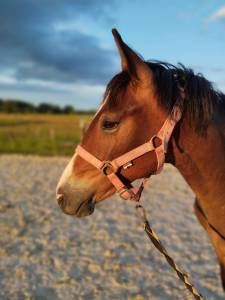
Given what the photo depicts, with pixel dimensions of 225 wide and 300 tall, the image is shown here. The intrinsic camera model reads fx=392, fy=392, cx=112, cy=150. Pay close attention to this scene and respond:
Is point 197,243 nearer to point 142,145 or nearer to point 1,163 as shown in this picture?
point 142,145

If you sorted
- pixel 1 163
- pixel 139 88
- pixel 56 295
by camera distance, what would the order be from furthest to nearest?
pixel 1 163 → pixel 56 295 → pixel 139 88

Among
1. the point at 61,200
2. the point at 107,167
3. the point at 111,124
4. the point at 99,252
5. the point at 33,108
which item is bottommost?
the point at 33,108

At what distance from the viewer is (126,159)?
2.46 meters

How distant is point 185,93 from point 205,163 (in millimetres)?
475

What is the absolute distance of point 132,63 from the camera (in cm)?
235

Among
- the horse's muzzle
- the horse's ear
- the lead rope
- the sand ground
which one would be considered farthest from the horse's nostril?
the sand ground

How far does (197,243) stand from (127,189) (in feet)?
13.9

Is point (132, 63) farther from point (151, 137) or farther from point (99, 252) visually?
point (99, 252)

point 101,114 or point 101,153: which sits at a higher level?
point 101,114

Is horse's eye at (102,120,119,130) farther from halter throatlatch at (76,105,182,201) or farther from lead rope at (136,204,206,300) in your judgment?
lead rope at (136,204,206,300)

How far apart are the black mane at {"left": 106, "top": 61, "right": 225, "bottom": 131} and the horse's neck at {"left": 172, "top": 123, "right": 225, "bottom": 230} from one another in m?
0.09

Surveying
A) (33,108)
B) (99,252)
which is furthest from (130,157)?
(33,108)

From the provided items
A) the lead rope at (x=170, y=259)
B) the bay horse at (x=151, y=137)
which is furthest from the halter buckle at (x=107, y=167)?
the lead rope at (x=170, y=259)

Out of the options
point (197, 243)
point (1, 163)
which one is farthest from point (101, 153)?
point (1, 163)
